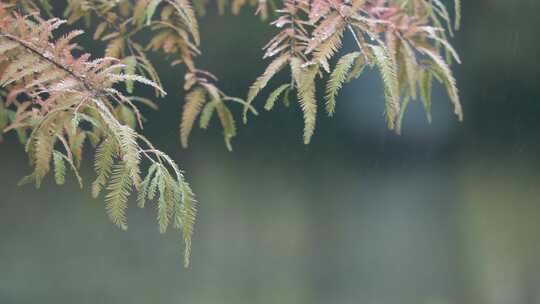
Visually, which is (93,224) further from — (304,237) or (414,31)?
(414,31)

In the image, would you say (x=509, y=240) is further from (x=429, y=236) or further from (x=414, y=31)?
(x=414, y=31)

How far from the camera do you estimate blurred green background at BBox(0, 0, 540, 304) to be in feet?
9.65

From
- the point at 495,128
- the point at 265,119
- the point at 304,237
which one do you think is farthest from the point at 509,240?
the point at 265,119

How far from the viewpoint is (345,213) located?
306cm

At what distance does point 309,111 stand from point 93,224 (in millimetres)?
1820

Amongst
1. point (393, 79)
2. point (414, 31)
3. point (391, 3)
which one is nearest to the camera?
point (393, 79)

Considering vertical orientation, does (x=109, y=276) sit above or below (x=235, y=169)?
below

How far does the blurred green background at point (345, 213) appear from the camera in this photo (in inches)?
116

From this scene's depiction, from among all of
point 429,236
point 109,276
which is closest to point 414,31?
point 429,236

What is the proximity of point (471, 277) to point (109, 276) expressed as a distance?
1456 millimetres

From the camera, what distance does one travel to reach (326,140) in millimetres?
3002

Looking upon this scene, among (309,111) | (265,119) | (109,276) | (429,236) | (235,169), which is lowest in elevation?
(109,276)

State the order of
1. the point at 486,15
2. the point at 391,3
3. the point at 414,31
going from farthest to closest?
the point at 486,15 < the point at 391,3 < the point at 414,31

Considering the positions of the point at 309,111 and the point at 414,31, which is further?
the point at 414,31
